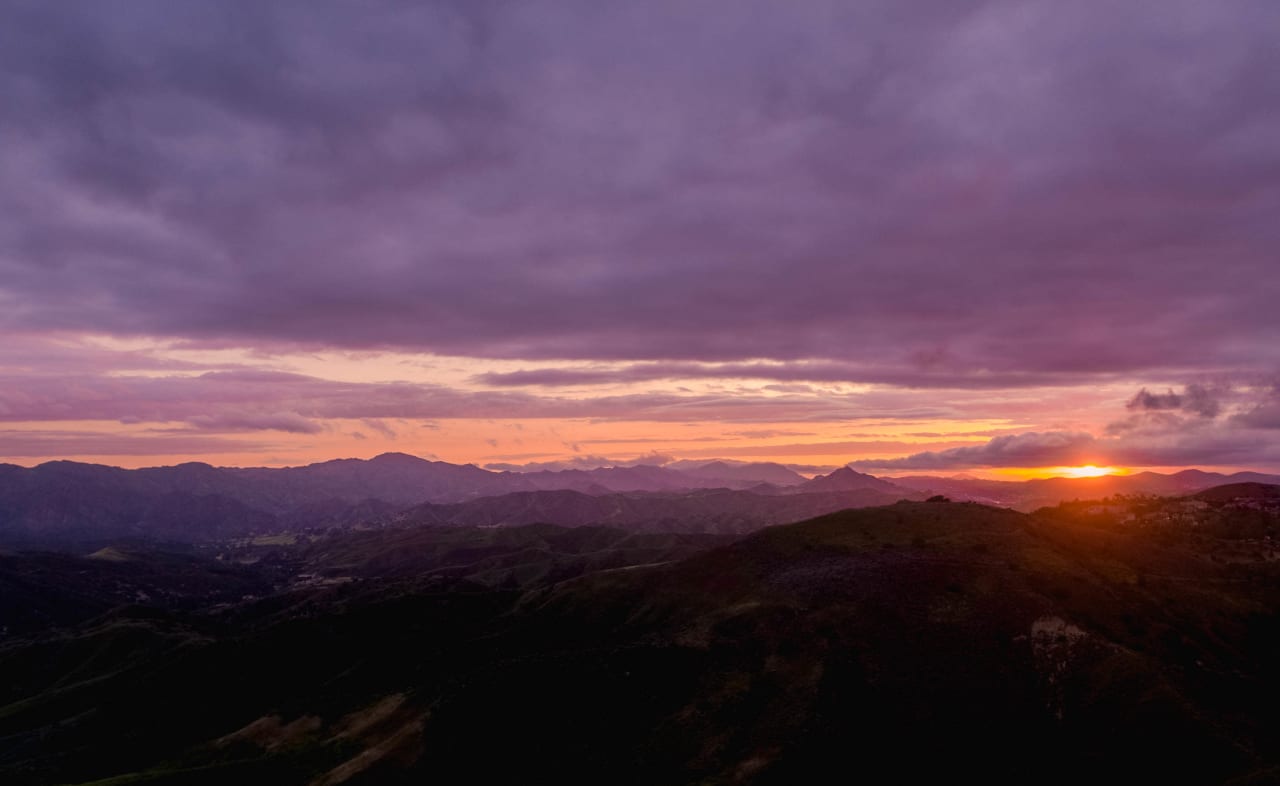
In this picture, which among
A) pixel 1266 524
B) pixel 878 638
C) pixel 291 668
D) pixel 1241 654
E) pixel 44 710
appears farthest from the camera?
pixel 44 710

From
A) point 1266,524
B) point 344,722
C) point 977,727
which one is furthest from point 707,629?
point 1266,524

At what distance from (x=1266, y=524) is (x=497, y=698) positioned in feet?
479

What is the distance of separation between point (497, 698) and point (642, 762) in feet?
84.6

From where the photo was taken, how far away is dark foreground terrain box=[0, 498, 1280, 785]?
75500 mm

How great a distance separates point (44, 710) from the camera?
564ft

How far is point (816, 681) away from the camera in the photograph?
8881 centimetres

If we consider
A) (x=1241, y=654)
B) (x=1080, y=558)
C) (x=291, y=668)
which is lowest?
(x=291, y=668)

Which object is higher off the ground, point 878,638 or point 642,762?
point 878,638

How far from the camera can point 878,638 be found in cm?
9738

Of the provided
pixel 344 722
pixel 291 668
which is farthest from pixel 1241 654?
pixel 291 668

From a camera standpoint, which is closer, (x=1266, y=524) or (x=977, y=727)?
(x=977, y=727)

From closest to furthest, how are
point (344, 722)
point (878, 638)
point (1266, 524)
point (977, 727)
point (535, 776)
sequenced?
point (977, 727)
point (535, 776)
point (878, 638)
point (344, 722)
point (1266, 524)

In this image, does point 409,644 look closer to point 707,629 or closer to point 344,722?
point 344,722

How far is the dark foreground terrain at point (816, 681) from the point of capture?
75500 mm
